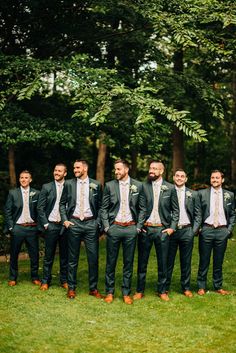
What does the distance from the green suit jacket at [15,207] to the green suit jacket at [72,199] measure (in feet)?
2.65

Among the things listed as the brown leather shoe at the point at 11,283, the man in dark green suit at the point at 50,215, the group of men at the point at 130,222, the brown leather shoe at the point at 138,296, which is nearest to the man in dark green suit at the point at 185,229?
the group of men at the point at 130,222

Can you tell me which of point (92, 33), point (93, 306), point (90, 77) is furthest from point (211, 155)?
point (93, 306)

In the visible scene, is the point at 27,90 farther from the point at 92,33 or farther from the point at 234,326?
the point at 234,326

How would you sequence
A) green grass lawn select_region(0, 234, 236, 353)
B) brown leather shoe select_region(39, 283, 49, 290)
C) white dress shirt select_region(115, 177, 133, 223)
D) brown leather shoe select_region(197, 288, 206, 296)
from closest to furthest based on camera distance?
green grass lawn select_region(0, 234, 236, 353)
white dress shirt select_region(115, 177, 133, 223)
brown leather shoe select_region(197, 288, 206, 296)
brown leather shoe select_region(39, 283, 49, 290)

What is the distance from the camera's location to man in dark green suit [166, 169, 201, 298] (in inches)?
312

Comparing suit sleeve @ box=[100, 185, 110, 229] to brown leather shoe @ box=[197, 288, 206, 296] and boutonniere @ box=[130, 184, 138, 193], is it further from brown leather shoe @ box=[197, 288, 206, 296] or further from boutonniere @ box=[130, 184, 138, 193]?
brown leather shoe @ box=[197, 288, 206, 296]

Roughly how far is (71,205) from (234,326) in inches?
120

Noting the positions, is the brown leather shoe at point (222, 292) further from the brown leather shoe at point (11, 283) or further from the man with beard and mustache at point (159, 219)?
the brown leather shoe at point (11, 283)

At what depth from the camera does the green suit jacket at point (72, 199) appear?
7.81 metres

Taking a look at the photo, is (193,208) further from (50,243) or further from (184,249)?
(50,243)

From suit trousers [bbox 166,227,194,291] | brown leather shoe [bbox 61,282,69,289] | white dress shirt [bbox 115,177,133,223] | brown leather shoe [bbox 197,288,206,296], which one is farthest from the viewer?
brown leather shoe [bbox 61,282,69,289]

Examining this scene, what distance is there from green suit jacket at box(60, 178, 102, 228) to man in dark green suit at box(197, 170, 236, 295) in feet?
5.64

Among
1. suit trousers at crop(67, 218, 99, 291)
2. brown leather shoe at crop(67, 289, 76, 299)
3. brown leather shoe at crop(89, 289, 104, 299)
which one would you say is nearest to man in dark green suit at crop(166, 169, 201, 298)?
brown leather shoe at crop(89, 289, 104, 299)

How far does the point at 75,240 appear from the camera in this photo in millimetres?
7754
